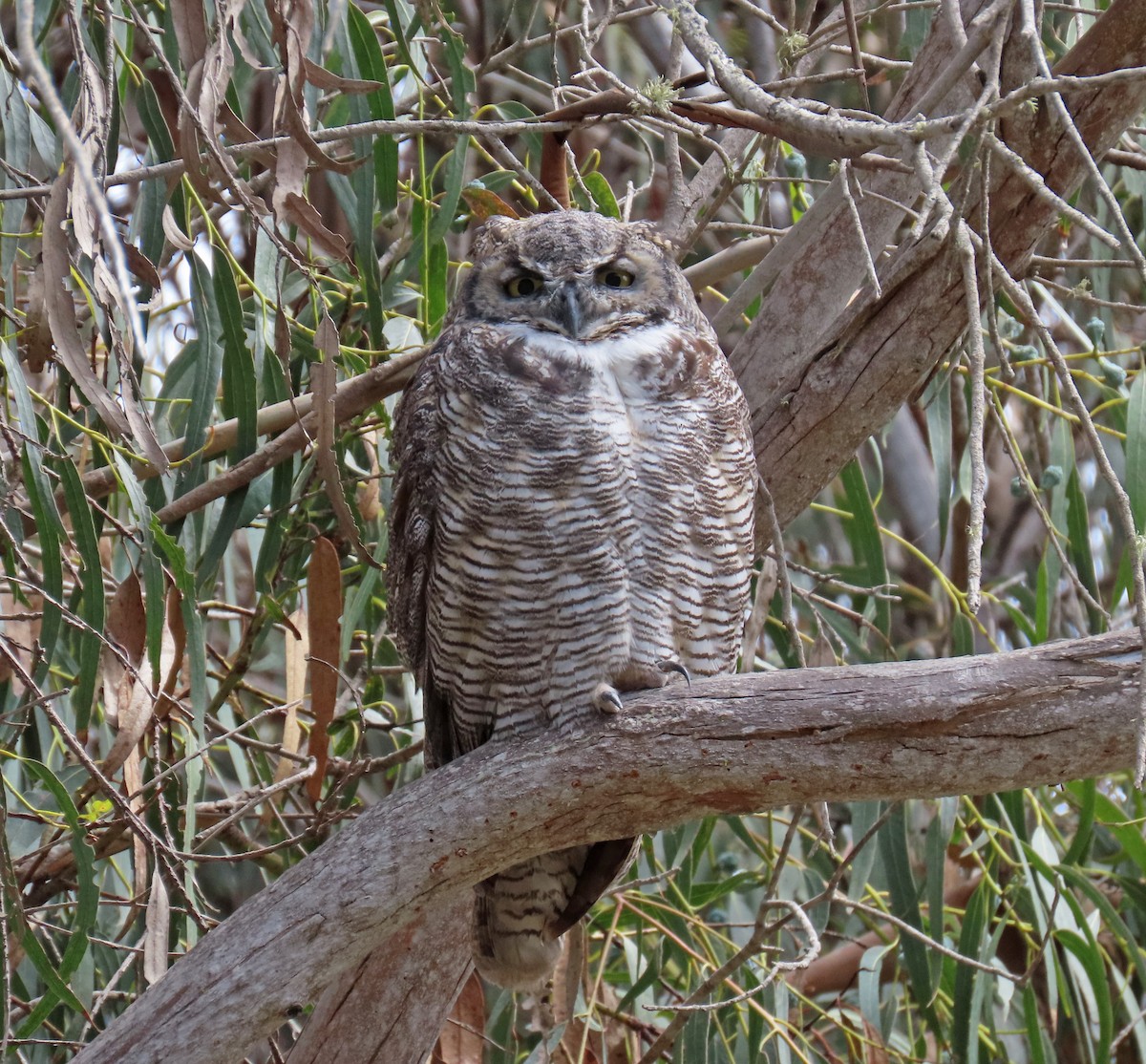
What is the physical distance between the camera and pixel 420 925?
2.41 metres

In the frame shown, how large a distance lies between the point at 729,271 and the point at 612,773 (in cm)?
139

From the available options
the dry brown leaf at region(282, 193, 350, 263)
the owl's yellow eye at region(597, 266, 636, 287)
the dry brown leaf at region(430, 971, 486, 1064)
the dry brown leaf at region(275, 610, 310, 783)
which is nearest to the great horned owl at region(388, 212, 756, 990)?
the owl's yellow eye at region(597, 266, 636, 287)

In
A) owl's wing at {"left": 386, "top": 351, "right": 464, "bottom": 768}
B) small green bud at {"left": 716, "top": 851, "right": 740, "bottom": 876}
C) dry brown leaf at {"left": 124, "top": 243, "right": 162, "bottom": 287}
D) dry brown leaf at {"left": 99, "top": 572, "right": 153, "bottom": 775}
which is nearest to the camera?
dry brown leaf at {"left": 124, "top": 243, "right": 162, "bottom": 287}

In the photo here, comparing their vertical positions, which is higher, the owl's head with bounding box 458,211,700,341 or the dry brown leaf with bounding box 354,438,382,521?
the owl's head with bounding box 458,211,700,341

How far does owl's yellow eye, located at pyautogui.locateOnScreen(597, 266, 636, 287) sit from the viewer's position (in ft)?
7.49

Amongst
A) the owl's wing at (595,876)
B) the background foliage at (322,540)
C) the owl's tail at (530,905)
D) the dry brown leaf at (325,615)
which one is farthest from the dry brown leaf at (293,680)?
the owl's wing at (595,876)

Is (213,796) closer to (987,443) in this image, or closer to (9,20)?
(9,20)

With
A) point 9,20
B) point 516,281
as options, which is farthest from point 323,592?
point 9,20

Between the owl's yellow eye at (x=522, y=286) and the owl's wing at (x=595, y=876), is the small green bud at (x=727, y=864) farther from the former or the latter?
the owl's yellow eye at (x=522, y=286)

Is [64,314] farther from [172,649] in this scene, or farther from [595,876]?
[595,876]

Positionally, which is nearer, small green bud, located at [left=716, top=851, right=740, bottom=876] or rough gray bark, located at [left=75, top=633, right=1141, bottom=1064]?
rough gray bark, located at [left=75, top=633, right=1141, bottom=1064]

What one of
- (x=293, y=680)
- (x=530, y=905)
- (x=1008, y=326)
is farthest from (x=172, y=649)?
(x=1008, y=326)

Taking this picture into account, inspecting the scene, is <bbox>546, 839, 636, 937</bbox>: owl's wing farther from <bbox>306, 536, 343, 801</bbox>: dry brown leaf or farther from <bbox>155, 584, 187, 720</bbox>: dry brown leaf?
<bbox>155, 584, 187, 720</bbox>: dry brown leaf

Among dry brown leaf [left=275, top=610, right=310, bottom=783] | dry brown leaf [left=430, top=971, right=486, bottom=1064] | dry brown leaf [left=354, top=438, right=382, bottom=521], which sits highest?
dry brown leaf [left=354, top=438, right=382, bottom=521]
